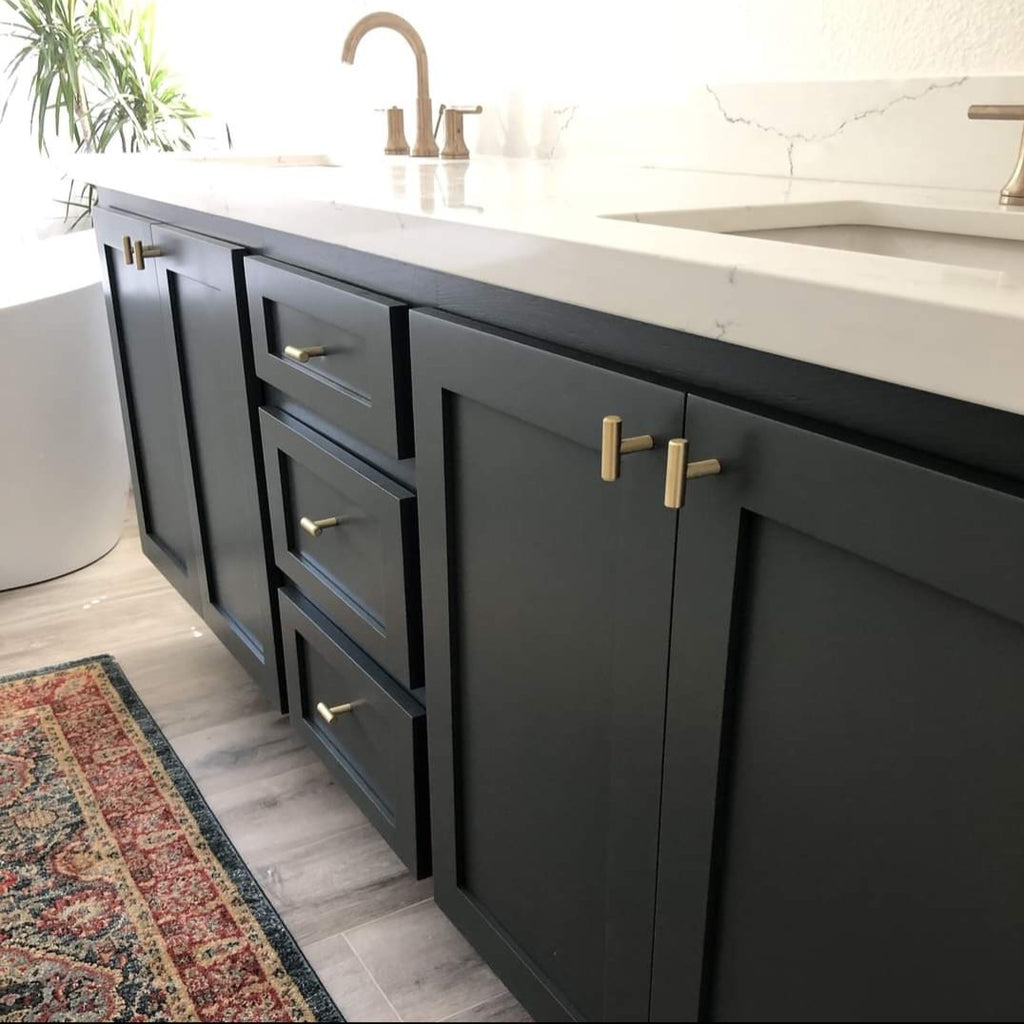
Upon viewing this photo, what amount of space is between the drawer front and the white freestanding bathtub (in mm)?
1022

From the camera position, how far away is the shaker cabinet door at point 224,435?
1.26 m

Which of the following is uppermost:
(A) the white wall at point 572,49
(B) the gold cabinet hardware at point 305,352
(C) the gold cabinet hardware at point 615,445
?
(A) the white wall at point 572,49

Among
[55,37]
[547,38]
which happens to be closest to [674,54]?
[547,38]

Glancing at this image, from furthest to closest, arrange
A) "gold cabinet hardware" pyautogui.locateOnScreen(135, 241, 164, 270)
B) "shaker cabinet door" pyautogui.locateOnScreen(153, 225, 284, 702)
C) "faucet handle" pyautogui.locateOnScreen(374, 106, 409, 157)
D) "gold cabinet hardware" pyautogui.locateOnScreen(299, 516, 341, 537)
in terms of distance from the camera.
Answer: "faucet handle" pyautogui.locateOnScreen(374, 106, 409, 157)
"gold cabinet hardware" pyautogui.locateOnScreen(135, 241, 164, 270)
"shaker cabinet door" pyautogui.locateOnScreen(153, 225, 284, 702)
"gold cabinet hardware" pyautogui.locateOnScreen(299, 516, 341, 537)

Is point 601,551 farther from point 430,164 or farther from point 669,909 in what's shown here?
point 430,164

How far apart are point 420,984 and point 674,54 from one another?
1.19m

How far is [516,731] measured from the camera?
852 millimetres

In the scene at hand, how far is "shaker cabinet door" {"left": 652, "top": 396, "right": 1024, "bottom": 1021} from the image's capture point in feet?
1.50

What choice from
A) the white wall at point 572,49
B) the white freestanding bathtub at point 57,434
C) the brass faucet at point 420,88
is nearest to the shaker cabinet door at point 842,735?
the white wall at point 572,49

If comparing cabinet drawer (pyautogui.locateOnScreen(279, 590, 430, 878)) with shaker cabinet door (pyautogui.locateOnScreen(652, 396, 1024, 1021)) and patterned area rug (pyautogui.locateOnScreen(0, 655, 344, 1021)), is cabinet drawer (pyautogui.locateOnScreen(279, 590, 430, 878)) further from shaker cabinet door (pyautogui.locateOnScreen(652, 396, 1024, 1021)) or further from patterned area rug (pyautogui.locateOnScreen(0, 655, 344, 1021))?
shaker cabinet door (pyautogui.locateOnScreen(652, 396, 1024, 1021))

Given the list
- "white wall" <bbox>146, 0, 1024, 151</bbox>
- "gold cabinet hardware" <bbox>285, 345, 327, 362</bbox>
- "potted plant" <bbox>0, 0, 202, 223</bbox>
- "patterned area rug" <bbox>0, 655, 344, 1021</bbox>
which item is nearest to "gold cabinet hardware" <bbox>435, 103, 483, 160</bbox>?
"white wall" <bbox>146, 0, 1024, 151</bbox>

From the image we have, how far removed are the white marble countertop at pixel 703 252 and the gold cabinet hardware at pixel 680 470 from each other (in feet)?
0.20

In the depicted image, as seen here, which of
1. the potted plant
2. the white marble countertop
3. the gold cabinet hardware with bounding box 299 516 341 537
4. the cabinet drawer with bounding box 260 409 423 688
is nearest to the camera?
the white marble countertop

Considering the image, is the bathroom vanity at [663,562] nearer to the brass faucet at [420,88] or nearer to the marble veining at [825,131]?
the marble veining at [825,131]
